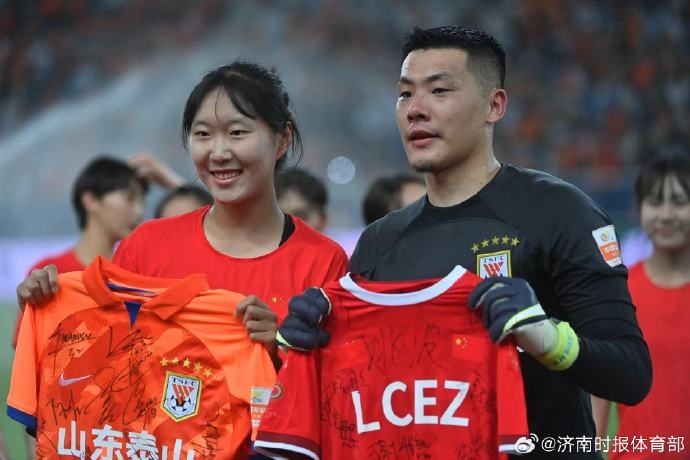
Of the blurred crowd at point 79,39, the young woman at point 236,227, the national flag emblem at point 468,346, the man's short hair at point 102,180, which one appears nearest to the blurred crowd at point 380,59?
the blurred crowd at point 79,39

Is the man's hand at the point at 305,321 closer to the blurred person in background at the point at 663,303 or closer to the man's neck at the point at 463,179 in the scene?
the man's neck at the point at 463,179

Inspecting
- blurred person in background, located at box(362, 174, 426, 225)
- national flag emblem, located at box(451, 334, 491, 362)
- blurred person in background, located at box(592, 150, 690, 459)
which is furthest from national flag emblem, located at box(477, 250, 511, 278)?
blurred person in background, located at box(362, 174, 426, 225)

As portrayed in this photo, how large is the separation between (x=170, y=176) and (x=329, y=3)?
32.0ft

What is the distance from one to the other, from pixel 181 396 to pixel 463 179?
34.6 inches

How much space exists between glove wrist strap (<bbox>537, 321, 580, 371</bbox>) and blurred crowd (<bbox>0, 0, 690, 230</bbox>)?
9.30 meters

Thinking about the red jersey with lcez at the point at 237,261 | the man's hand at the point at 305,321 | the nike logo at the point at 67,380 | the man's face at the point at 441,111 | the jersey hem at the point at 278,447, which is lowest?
the jersey hem at the point at 278,447

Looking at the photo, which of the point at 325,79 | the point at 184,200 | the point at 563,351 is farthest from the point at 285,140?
the point at 325,79

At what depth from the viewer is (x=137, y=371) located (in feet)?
8.64

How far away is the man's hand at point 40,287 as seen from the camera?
2.72 meters

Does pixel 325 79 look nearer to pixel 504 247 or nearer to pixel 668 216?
pixel 668 216

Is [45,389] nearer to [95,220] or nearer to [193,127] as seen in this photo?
[193,127]

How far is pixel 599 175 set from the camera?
9.73 m

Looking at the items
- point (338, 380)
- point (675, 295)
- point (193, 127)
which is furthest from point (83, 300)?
point (675, 295)

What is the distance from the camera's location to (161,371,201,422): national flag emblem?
8.44 ft
